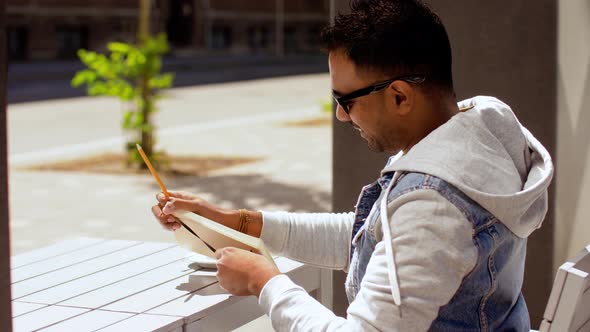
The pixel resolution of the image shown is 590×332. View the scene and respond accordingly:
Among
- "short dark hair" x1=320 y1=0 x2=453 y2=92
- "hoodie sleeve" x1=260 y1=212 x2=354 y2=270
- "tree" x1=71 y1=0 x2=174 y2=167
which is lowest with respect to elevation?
"tree" x1=71 y1=0 x2=174 y2=167

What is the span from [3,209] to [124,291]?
110 centimetres

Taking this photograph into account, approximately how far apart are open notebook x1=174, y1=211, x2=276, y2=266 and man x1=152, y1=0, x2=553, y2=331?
245 mm

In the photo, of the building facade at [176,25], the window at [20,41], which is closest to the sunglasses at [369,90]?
the building facade at [176,25]

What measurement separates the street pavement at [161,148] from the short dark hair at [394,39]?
5.66 meters

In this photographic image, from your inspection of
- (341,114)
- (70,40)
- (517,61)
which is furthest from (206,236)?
(70,40)

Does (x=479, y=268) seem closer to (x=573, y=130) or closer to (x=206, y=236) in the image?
(x=206, y=236)

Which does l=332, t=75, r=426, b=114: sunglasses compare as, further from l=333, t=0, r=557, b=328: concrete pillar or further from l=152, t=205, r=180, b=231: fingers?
l=333, t=0, r=557, b=328: concrete pillar

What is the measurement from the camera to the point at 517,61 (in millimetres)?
4418

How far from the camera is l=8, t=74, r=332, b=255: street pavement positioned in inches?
340

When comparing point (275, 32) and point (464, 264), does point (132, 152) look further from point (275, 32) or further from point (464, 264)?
point (275, 32)

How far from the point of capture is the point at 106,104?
20.0m

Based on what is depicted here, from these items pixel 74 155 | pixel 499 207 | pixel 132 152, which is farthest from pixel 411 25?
pixel 74 155

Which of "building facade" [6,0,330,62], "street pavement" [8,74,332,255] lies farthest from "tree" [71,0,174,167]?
"building facade" [6,0,330,62]

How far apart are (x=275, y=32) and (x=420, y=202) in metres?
47.6
